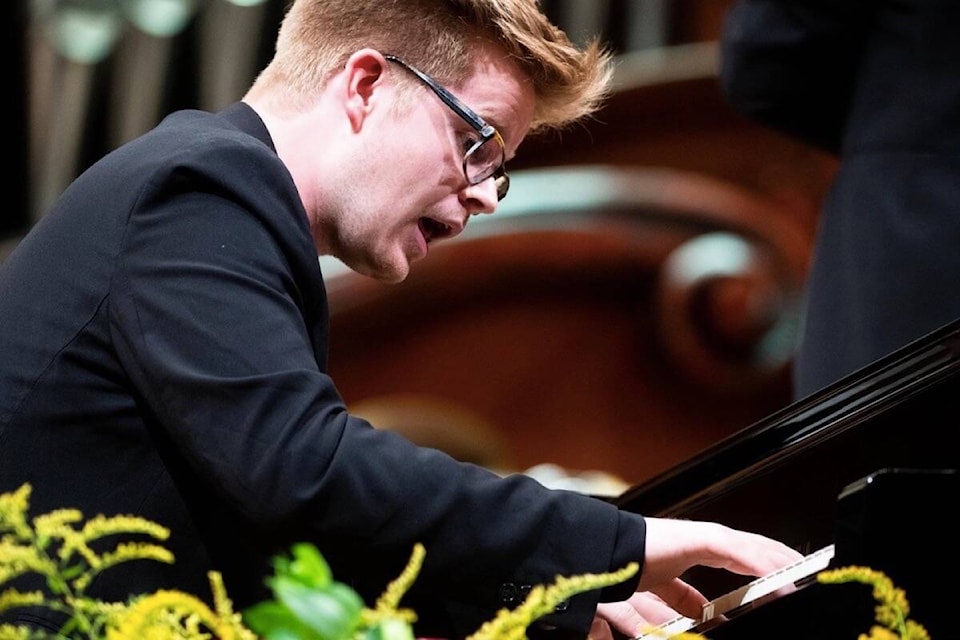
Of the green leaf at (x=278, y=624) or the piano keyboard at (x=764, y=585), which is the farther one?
the piano keyboard at (x=764, y=585)

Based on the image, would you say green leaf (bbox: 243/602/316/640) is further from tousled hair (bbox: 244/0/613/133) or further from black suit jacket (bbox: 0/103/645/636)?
tousled hair (bbox: 244/0/613/133)

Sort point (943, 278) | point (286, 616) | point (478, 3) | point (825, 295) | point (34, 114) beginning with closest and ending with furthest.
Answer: point (286, 616)
point (478, 3)
point (943, 278)
point (825, 295)
point (34, 114)

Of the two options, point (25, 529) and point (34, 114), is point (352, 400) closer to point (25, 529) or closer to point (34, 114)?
point (34, 114)

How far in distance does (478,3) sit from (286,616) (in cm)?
105

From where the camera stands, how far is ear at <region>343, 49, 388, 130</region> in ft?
5.46

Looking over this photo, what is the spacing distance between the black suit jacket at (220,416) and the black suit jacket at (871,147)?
1.02 metres

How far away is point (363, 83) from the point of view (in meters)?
1.67

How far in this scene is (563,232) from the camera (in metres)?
4.01

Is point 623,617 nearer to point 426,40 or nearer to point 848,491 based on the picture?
point 848,491

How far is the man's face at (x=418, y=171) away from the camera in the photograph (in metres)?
1.66

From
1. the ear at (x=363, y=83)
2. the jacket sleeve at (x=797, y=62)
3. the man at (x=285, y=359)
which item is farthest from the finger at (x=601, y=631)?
the jacket sleeve at (x=797, y=62)

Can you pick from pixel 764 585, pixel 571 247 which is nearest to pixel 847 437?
pixel 764 585

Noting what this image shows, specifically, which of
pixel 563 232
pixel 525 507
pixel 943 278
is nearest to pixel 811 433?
pixel 525 507

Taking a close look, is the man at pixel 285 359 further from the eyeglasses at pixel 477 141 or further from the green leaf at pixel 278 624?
the green leaf at pixel 278 624
